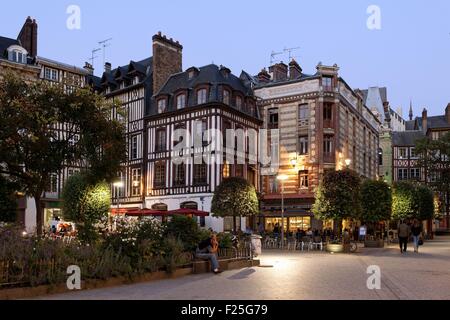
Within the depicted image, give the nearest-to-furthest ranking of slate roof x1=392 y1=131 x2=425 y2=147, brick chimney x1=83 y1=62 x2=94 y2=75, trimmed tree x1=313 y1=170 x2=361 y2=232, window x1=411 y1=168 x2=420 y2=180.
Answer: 1. trimmed tree x1=313 y1=170 x2=361 y2=232
2. brick chimney x1=83 y1=62 x2=94 y2=75
3. window x1=411 y1=168 x2=420 y2=180
4. slate roof x1=392 y1=131 x2=425 y2=147

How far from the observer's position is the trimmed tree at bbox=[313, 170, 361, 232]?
27.6m

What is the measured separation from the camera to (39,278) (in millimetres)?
11211

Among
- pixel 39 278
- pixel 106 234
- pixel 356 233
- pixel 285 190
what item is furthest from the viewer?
pixel 285 190

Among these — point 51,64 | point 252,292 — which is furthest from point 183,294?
point 51,64

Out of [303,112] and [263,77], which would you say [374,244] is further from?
[263,77]

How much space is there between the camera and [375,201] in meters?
31.8

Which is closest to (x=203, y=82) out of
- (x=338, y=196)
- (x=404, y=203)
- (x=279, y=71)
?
(x=279, y=71)

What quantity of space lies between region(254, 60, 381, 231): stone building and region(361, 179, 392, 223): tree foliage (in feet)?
23.1

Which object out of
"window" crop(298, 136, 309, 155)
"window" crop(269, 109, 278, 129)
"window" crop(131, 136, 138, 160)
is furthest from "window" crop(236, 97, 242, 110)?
"window" crop(131, 136, 138, 160)

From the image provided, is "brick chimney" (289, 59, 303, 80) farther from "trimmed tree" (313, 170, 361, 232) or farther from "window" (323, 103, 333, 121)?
"trimmed tree" (313, 170, 361, 232)

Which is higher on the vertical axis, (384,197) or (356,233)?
(384,197)

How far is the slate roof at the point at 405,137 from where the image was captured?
7431cm
